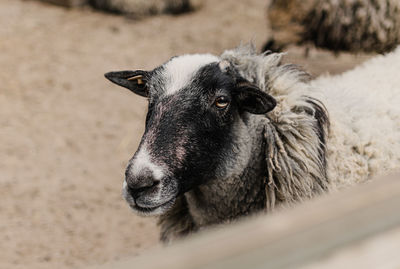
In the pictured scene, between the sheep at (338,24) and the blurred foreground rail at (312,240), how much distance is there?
417 cm

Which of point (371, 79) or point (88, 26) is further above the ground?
point (371, 79)

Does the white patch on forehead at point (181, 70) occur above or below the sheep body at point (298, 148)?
above

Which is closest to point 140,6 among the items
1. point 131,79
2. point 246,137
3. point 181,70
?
point 131,79

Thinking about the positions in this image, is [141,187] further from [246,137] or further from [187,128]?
[246,137]

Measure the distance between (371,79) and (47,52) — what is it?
5020mm

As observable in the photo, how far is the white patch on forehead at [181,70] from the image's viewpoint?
9.09 ft

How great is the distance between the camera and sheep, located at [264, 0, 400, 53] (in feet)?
16.2

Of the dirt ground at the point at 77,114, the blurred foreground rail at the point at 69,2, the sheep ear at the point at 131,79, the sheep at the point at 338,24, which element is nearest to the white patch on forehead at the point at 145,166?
the sheep ear at the point at 131,79

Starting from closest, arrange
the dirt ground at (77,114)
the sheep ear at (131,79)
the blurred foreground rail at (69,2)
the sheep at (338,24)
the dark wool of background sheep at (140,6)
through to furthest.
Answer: the sheep ear at (131,79)
the dirt ground at (77,114)
the sheep at (338,24)
the dark wool of background sheep at (140,6)
the blurred foreground rail at (69,2)

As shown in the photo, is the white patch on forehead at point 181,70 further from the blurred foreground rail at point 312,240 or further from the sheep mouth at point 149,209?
the blurred foreground rail at point 312,240

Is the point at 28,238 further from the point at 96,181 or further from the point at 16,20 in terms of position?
the point at 16,20

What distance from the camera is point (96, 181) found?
493cm

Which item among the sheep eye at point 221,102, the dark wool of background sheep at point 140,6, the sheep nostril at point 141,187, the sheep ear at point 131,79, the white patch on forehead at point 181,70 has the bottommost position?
the dark wool of background sheep at point 140,6

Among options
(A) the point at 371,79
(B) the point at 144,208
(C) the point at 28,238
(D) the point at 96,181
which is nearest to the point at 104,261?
(C) the point at 28,238
